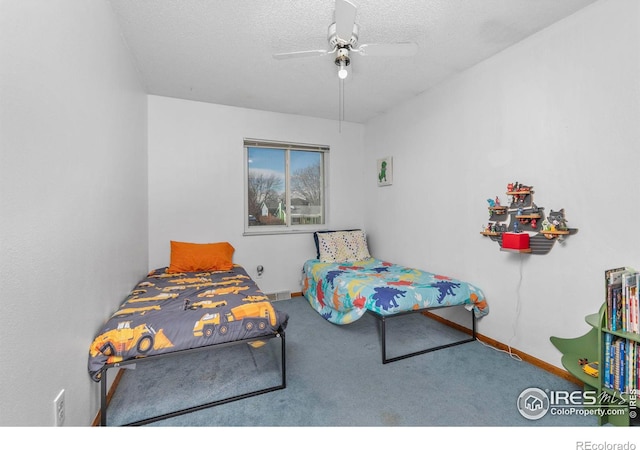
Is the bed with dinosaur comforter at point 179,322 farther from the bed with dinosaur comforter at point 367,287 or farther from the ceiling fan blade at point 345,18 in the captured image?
the ceiling fan blade at point 345,18

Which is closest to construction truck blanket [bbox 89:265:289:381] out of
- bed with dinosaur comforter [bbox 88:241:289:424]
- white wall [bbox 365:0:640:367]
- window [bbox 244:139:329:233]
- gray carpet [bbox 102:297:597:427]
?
bed with dinosaur comforter [bbox 88:241:289:424]

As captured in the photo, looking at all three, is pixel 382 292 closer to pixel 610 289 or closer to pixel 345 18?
pixel 610 289

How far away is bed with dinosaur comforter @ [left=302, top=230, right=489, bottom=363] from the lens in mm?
2379

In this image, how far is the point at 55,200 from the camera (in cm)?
122

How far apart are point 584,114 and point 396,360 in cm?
217

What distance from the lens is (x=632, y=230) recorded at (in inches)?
66.3

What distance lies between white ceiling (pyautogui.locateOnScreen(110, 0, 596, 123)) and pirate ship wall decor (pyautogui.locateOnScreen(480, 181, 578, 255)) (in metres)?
1.21

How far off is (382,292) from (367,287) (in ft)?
0.55

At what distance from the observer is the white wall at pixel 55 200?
37.3 inches

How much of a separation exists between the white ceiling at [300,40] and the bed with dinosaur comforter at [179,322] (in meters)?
2.00

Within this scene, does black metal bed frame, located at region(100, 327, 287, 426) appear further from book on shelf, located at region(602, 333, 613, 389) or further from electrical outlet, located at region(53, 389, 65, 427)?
book on shelf, located at region(602, 333, 613, 389)

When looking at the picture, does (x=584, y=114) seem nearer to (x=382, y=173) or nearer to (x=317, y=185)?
(x=382, y=173)

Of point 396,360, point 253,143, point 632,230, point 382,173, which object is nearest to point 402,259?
point 382,173

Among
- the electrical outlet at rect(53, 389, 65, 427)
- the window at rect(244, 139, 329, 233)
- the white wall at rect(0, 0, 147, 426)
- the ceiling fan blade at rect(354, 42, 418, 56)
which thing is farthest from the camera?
the window at rect(244, 139, 329, 233)
